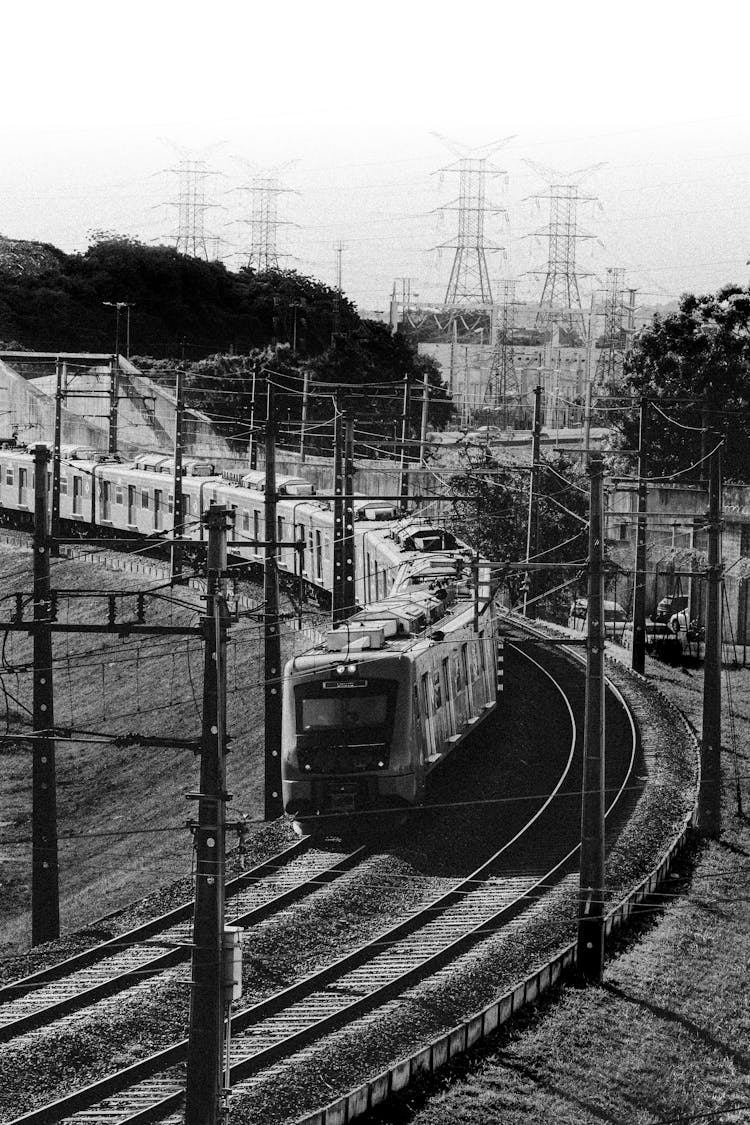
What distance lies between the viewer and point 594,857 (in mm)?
20250

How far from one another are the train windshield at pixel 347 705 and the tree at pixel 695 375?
30.7m

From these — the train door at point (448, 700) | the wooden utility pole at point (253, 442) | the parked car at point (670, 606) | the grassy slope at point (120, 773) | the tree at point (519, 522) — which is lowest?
the grassy slope at point (120, 773)

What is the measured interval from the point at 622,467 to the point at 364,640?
117 feet

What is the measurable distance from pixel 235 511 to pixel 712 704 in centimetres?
1016

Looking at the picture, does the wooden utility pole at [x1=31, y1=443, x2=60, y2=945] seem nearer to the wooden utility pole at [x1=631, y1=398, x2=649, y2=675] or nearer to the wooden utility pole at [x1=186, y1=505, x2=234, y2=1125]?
the wooden utility pole at [x1=186, y1=505, x2=234, y2=1125]

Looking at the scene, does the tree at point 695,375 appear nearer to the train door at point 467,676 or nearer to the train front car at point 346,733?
the train door at point 467,676

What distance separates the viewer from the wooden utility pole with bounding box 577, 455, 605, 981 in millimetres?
19688

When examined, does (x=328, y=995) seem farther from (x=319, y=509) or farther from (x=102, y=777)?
(x=319, y=509)

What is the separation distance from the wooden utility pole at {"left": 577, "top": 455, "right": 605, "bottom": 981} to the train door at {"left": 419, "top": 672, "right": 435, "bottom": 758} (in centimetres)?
514

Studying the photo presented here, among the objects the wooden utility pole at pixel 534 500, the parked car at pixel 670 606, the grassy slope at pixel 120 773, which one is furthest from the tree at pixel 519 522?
the grassy slope at pixel 120 773

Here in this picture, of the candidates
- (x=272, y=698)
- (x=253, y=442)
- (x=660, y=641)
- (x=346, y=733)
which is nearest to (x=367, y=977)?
(x=346, y=733)

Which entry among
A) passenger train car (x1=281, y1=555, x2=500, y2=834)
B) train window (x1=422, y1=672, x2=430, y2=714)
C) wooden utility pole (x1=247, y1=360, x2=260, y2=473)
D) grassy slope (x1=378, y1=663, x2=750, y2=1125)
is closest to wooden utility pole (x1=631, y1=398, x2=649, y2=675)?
wooden utility pole (x1=247, y1=360, x2=260, y2=473)

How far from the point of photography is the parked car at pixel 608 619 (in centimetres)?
4566

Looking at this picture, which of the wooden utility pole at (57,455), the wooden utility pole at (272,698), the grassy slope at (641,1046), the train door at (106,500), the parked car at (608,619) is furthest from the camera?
the train door at (106,500)
